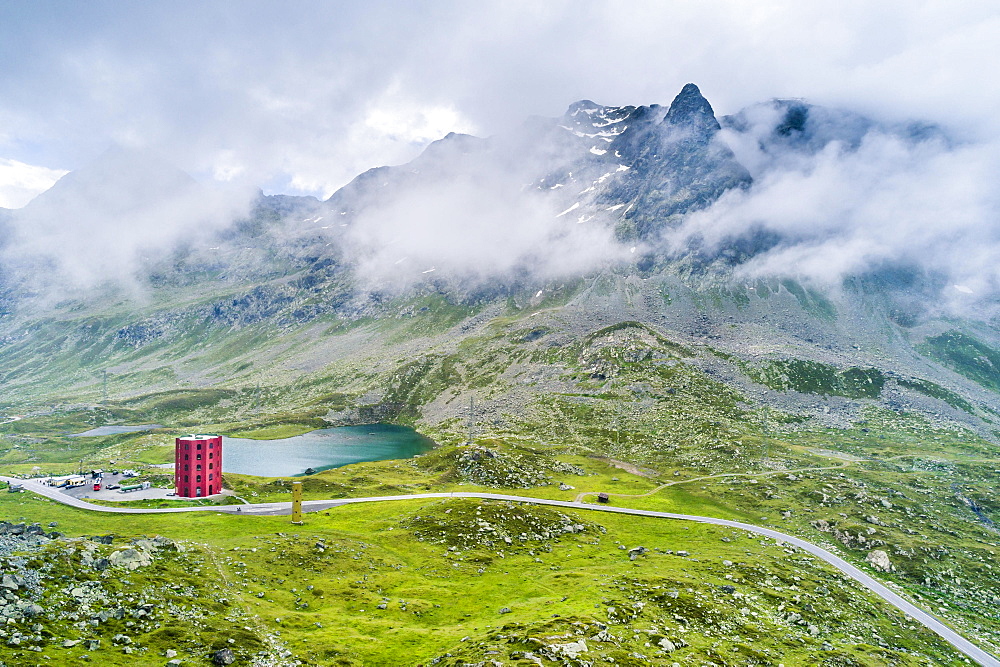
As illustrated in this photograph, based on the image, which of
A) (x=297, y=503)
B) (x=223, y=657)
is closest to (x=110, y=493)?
(x=297, y=503)

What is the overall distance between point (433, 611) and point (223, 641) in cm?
2129

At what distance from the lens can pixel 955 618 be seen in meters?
63.8

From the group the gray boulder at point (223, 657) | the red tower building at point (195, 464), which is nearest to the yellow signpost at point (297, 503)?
the red tower building at point (195, 464)

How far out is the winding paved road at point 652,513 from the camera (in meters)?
58.6

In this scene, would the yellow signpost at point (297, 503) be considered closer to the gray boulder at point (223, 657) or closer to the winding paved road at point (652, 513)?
the winding paved road at point (652, 513)

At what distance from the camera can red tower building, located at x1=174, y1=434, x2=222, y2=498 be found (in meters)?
89.1

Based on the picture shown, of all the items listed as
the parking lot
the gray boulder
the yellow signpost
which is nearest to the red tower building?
the parking lot

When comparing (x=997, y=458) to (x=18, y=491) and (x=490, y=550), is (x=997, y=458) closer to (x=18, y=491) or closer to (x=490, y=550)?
(x=490, y=550)

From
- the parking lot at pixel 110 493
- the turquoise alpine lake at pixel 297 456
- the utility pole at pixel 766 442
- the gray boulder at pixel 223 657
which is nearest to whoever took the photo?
the gray boulder at pixel 223 657

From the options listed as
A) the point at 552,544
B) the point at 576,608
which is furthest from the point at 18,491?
the point at 576,608

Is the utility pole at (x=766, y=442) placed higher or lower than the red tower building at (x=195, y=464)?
lower

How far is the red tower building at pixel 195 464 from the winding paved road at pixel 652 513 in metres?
8.07

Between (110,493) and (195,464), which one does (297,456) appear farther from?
(195,464)

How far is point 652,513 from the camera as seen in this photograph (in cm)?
9750
